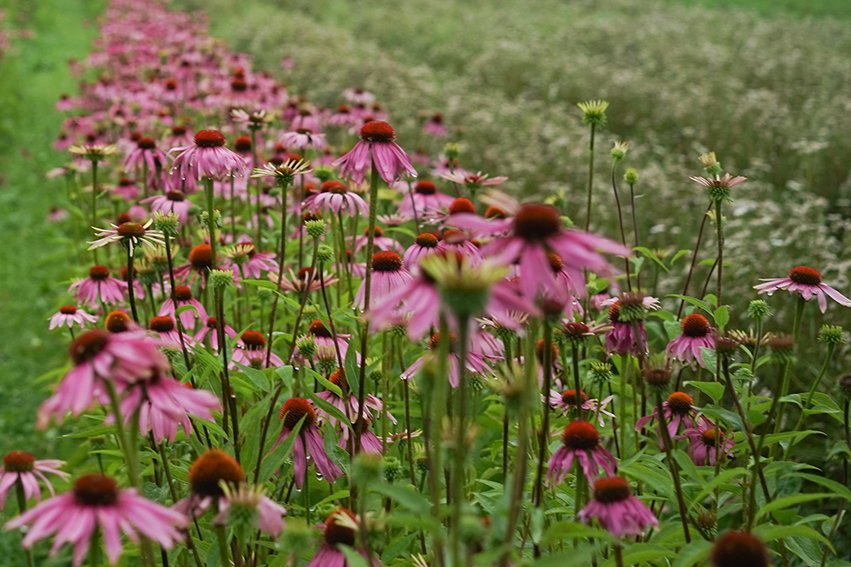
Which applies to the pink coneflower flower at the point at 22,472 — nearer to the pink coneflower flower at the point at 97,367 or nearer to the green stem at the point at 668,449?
the pink coneflower flower at the point at 97,367

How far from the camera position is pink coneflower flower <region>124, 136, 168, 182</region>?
258cm

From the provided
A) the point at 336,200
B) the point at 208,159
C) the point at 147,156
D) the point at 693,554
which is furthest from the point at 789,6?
the point at 693,554

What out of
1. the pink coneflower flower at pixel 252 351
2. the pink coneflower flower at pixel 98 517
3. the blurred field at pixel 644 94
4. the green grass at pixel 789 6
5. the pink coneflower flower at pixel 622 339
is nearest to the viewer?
the pink coneflower flower at pixel 98 517

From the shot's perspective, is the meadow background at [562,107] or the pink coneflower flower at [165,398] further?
the meadow background at [562,107]

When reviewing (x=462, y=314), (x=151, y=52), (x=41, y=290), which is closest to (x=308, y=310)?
(x=462, y=314)

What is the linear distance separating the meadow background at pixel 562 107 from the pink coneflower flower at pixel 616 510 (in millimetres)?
1613

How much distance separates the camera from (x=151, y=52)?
5.85 metres

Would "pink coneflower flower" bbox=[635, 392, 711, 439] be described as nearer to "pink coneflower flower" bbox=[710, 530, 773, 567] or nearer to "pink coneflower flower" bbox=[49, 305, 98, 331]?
"pink coneflower flower" bbox=[710, 530, 773, 567]

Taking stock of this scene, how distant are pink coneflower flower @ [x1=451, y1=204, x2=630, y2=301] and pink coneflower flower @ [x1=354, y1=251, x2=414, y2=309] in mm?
648

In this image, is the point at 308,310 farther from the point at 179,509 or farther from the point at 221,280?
the point at 179,509

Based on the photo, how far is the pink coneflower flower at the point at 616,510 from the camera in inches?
38.6

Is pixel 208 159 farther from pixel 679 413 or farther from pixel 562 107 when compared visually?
pixel 562 107

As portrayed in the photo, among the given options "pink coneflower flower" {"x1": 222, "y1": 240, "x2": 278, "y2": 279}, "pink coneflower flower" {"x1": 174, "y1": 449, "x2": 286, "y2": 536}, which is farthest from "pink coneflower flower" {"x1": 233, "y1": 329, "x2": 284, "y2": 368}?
"pink coneflower flower" {"x1": 174, "y1": 449, "x2": 286, "y2": 536}

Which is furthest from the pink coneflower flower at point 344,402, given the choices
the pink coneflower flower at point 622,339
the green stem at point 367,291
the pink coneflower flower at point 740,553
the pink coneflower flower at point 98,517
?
the pink coneflower flower at point 740,553
